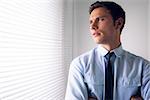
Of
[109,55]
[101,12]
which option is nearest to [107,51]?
[109,55]

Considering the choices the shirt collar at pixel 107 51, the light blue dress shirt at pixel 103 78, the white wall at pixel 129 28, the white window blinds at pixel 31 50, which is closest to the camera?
the white window blinds at pixel 31 50

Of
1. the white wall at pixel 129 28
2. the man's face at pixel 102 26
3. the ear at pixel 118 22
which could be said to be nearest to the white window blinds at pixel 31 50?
the white wall at pixel 129 28

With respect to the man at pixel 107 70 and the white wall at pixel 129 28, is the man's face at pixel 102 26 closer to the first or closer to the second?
the man at pixel 107 70

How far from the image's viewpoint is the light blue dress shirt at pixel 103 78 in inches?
61.4

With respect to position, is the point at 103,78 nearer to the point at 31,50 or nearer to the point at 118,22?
the point at 118,22

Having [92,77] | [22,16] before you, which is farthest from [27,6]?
[92,77]

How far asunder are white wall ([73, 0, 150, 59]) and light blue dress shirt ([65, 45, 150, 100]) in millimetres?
785

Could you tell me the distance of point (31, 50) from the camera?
159cm

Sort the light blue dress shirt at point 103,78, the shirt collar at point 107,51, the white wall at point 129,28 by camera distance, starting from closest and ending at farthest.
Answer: the light blue dress shirt at point 103,78
the shirt collar at point 107,51
the white wall at point 129,28

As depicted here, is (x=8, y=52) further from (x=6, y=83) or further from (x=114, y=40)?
(x=114, y=40)

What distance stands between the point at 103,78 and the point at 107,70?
0.06m

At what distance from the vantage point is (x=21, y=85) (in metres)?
1.44

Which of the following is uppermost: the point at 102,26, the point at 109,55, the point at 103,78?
the point at 102,26

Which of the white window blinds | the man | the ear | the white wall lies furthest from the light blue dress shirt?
the white wall
